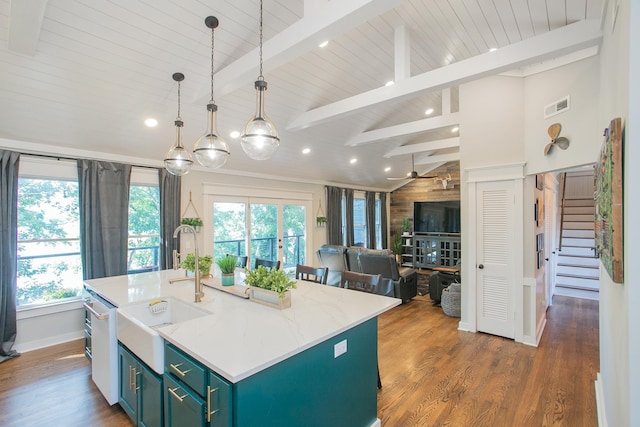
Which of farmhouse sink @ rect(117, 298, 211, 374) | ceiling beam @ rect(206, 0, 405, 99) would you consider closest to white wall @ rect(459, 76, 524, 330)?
ceiling beam @ rect(206, 0, 405, 99)

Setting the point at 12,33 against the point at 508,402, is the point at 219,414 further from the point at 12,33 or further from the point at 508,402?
the point at 12,33

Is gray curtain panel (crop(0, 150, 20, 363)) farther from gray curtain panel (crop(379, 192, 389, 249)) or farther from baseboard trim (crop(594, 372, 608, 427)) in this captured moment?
gray curtain panel (crop(379, 192, 389, 249))

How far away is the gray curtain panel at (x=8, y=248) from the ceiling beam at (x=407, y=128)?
4833 mm

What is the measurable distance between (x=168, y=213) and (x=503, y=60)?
4.67 m

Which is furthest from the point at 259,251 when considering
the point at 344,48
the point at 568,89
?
the point at 568,89

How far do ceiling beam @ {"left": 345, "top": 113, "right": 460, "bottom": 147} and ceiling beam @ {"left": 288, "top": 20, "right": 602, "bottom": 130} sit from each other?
1.66 m

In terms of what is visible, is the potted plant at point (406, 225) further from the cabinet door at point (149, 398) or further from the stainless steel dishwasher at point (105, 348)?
the cabinet door at point (149, 398)

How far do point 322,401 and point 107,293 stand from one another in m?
2.10

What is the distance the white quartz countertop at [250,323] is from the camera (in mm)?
1430

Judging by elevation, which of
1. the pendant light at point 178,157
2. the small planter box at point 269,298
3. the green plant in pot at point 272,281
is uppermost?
the pendant light at point 178,157

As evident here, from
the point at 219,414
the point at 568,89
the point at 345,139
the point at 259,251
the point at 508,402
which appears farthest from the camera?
the point at 259,251

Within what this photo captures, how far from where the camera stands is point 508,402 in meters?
2.56

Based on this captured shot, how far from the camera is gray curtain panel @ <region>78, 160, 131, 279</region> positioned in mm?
3939

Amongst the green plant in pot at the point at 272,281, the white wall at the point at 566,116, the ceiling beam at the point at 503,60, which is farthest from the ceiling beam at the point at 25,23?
the white wall at the point at 566,116
